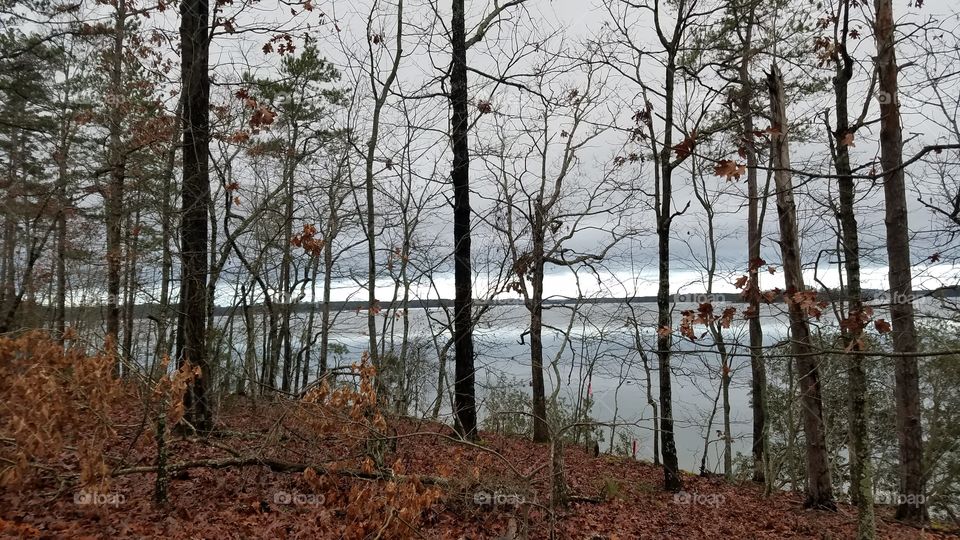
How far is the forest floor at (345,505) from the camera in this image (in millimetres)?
4281

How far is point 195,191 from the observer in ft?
24.8

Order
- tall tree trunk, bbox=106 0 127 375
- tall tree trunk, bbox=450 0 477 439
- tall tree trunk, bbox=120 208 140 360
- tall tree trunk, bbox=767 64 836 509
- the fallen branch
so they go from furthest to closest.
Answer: tall tree trunk, bbox=120 208 140 360, tall tree trunk, bbox=106 0 127 375, tall tree trunk, bbox=450 0 477 439, tall tree trunk, bbox=767 64 836 509, the fallen branch

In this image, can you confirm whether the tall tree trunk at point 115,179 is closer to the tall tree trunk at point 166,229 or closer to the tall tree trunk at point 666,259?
the tall tree trunk at point 166,229

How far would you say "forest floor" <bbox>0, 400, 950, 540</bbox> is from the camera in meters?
4.28

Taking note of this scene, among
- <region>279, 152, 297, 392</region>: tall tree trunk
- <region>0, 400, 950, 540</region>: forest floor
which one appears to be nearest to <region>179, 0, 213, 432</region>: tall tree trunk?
<region>0, 400, 950, 540</region>: forest floor

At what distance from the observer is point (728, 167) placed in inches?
110

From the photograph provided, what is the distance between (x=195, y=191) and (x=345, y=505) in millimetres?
5229

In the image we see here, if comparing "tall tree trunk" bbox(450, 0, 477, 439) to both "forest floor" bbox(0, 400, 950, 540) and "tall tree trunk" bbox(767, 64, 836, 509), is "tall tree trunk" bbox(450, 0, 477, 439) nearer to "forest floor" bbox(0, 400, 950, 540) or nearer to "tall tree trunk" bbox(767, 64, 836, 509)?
"forest floor" bbox(0, 400, 950, 540)

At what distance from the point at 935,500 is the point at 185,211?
20.0 meters

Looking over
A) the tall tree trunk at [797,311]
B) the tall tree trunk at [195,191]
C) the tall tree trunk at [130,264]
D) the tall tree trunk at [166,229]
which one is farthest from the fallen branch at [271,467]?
the tall tree trunk at [130,264]

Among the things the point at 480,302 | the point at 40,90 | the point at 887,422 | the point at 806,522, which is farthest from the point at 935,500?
the point at 40,90

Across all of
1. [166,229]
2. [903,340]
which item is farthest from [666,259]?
[166,229]

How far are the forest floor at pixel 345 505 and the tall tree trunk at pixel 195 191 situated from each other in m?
1.03

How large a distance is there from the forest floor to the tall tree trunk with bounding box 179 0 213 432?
1.03m
